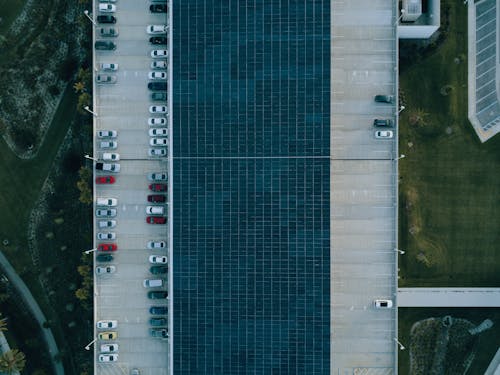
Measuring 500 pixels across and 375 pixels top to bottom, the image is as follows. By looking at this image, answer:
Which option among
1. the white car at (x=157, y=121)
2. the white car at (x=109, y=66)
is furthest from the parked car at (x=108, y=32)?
the white car at (x=157, y=121)

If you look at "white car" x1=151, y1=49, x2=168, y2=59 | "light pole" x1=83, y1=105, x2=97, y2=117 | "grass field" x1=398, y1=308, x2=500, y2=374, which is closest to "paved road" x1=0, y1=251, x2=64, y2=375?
"light pole" x1=83, y1=105, x2=97, y2=117

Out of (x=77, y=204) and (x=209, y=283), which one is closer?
(x=209, y=283)

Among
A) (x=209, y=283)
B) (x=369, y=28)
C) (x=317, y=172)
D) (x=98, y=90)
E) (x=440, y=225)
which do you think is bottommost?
(x=209, y=283)

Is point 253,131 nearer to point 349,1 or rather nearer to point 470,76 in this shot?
point 349,1

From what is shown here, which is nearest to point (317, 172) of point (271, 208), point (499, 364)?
point (271, 208)

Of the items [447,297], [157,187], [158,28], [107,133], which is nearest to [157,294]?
[157,187]

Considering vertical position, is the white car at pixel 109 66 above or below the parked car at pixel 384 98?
above

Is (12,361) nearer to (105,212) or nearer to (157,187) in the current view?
(105,212)

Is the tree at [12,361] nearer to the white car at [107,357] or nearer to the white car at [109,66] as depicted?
the white car at [107,357]
